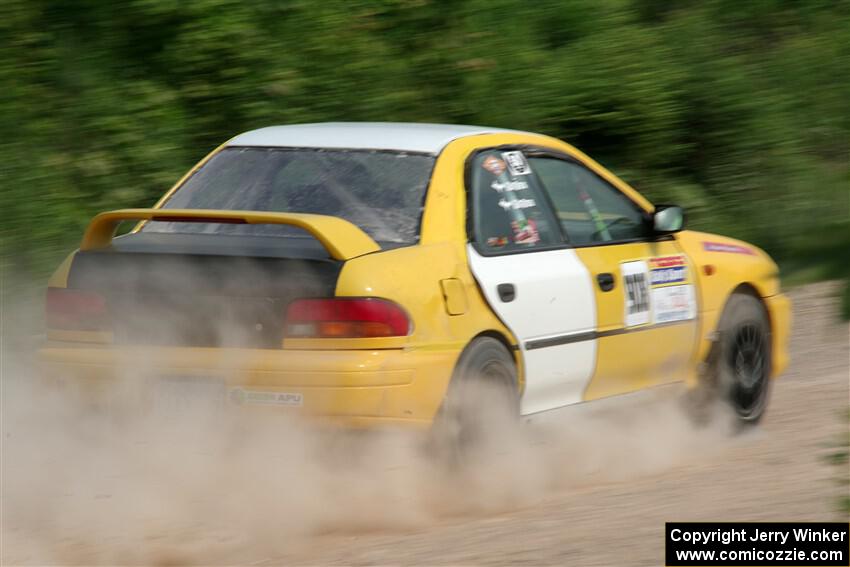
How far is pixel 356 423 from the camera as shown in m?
4.98

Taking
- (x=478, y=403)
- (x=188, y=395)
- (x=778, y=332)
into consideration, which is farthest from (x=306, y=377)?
(x=778, y=332)

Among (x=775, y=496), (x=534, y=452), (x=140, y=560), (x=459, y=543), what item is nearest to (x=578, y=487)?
(x=534, y=452)

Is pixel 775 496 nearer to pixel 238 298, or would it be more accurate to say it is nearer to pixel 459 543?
pixel 459 543

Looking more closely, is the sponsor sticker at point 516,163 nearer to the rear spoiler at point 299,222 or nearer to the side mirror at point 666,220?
the side mirror at point 666,220

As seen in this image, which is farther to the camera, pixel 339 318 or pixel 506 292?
pixel 506 292

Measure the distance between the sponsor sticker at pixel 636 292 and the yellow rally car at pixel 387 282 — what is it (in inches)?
0.4

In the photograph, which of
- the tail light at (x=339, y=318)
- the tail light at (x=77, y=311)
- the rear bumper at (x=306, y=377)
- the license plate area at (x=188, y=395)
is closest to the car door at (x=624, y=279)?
the rear bumper at (x=306, y=377)

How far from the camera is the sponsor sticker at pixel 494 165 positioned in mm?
6020

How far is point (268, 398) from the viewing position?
497 centimetres

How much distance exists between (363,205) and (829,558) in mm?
2388

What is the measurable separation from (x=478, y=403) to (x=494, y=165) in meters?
1.20

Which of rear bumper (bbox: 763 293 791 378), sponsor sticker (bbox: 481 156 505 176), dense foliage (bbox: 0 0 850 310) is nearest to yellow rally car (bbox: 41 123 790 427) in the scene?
sponsor sticker (bbox: 481 156 505 176)

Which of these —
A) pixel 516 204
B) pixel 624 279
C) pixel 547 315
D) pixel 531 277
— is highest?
pixel 516 204

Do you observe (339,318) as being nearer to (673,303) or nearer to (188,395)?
(188,395)
